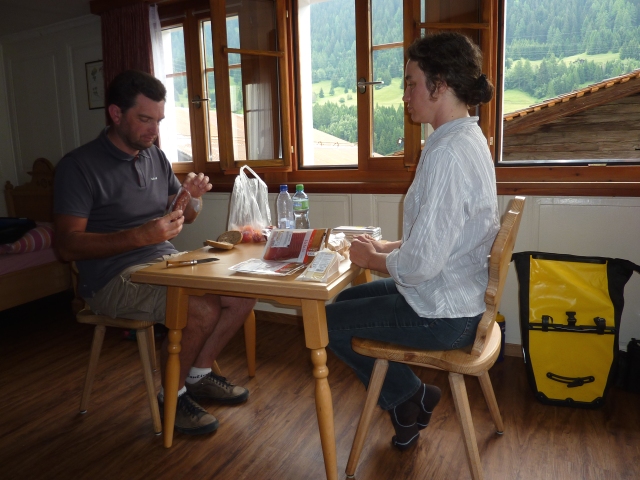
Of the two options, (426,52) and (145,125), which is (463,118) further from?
(145,125)

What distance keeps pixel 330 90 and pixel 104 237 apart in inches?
70.8

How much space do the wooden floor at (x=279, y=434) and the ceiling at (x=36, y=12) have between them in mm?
2389

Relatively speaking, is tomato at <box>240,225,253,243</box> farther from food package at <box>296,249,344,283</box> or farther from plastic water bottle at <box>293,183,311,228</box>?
food package at <box>296,249,344,283</box>

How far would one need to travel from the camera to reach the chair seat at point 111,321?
5.93 ft

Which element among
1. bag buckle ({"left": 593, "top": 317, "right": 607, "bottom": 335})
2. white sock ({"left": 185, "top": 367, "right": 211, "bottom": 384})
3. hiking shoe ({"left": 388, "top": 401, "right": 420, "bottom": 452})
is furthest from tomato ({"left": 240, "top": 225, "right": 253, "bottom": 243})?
bag buckle ({"left": 593, "top": 317, "right": 607, "bottom": 335})

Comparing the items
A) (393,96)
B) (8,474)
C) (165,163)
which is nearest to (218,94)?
(165,163)

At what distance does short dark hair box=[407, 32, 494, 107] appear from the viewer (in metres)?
1.40

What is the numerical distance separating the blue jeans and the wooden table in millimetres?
104

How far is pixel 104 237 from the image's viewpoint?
1.76m

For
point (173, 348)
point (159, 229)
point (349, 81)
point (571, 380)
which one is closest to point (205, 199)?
point (349, 81)

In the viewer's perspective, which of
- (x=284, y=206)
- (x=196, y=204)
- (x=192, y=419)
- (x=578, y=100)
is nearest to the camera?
(x=192, y=419)

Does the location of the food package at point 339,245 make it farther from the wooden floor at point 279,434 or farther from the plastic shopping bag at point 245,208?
the wooden floor at point 279,434

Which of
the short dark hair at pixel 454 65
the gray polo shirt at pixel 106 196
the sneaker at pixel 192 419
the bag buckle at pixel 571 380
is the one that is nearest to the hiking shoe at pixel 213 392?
the sneaker at pixel 192 419

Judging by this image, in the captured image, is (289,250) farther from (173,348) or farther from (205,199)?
(205,199)
